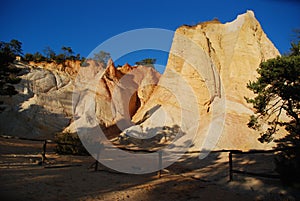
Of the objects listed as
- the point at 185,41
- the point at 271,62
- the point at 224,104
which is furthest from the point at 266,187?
the point at 185,41

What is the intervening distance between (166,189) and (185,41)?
64.8 feet

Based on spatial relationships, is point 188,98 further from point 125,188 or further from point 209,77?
point 125,188

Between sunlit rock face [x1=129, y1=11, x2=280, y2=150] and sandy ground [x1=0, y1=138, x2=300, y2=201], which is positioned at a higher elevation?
sunlit rock face [x1=129, y1=11, x2=280, y2=150]

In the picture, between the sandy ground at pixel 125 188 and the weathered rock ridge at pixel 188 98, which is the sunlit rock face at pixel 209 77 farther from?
the sandy ground at pixel 125 188

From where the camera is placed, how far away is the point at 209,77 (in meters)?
20.2

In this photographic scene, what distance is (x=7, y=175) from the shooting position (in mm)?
6023

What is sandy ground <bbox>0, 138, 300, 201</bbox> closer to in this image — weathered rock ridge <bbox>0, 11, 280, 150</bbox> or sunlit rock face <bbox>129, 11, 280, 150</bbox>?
weathered rock ridge <bbox>0, 11, 280, 150</bbox>

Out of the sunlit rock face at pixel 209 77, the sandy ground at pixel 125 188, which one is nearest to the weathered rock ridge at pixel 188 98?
the sunlit rock face at pixel 209 77

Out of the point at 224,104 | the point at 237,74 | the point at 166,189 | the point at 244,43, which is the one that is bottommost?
the point at 166,189

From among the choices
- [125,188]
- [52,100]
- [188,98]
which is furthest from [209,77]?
[52,100]

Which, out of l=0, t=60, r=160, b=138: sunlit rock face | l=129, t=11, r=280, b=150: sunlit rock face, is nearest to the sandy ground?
l=129, t=11, r=280, b=150: sunlit rock face

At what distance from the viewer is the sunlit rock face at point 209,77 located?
17703 mm

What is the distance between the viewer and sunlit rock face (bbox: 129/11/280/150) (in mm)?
17703

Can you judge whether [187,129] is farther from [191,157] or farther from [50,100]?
[50,100]
